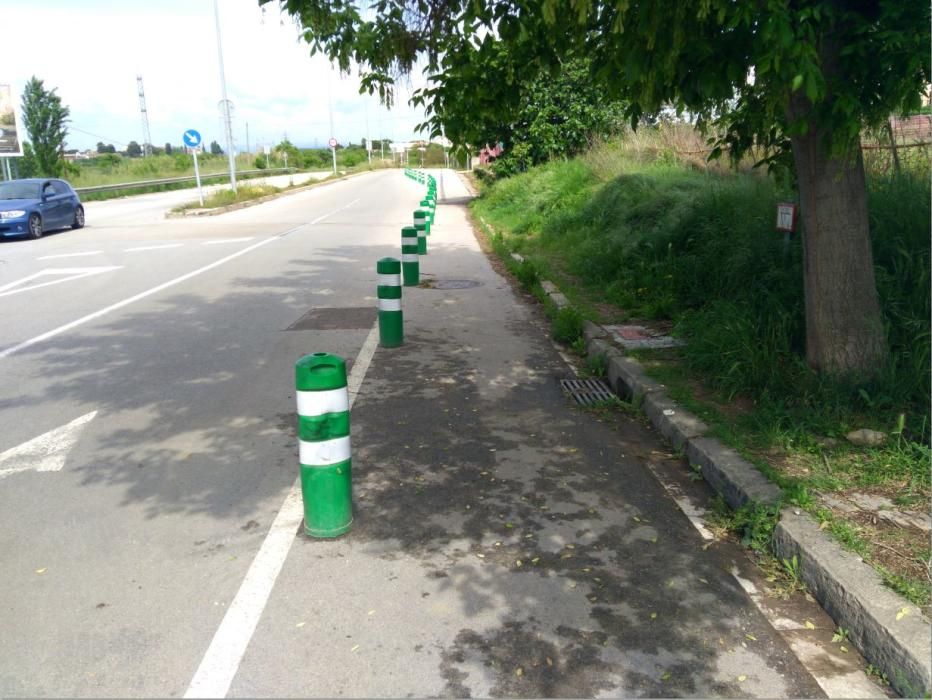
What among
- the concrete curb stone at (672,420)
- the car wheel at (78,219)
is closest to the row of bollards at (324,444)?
the concrete curb stone at (672,420)

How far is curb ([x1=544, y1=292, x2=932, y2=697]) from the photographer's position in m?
2.91

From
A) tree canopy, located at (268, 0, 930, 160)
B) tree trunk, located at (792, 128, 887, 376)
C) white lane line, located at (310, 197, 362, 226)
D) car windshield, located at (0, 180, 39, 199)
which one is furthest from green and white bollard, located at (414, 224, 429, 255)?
car windshield, located at (0, 180, 39, 199)

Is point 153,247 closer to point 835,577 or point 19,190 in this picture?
point 19,190

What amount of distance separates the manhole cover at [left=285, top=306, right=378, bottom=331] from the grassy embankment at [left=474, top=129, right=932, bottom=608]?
2.51 meters

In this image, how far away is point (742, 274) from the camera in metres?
7.94

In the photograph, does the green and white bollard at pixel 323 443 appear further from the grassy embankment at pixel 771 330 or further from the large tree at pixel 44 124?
the large tree at pixel 44 124

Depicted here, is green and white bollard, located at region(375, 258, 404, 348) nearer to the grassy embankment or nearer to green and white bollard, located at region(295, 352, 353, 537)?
the grassy embankment

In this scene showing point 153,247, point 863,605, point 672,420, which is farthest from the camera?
point 153,247

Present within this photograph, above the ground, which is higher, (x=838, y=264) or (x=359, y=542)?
(x=838, y=264)

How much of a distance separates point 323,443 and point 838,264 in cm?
362

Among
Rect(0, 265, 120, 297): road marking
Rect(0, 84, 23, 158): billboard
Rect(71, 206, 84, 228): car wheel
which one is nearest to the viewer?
Rect(0, 265, 120, 297): road marking

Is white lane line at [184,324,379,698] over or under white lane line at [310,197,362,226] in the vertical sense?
over

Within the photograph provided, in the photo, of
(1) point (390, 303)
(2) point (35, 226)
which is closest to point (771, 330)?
(1) point (390, 303)

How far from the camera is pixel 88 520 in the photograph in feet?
14.4
